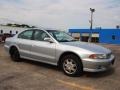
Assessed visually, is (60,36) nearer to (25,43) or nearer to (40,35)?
(40,35)

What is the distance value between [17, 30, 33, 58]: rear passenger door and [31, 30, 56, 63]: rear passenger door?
27 cm

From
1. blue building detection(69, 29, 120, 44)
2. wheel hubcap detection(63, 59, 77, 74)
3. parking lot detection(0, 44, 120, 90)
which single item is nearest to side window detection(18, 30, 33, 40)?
parking lot detection(0, 44, 120, 90)

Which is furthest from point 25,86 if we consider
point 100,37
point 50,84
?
point 100,37

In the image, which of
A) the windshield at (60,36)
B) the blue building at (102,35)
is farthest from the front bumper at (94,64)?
the blue building at (102,35)

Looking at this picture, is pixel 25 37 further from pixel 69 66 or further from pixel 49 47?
Result: pixel 69 66

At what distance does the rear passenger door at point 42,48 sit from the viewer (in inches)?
298

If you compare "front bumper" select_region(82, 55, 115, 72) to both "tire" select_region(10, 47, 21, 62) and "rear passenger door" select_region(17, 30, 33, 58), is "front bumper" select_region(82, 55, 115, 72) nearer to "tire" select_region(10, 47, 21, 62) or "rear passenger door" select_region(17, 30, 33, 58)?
"rear passenger door" select_region(17, 30, 33, 58)

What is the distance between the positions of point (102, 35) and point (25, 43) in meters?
53.8

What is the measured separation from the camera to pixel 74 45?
718 centimetres

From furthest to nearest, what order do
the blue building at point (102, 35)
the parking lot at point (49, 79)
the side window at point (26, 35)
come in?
the blue building at point (102, 35) < the side window at point (26, 35) < the parking lot at point (49, 79)

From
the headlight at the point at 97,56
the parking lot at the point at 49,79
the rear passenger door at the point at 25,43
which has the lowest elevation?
the parking lot at the point at 49,79

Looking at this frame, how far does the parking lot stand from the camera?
5.85 meters

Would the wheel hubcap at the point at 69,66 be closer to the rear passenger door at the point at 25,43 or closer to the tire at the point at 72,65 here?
the tire at the point at 72,65

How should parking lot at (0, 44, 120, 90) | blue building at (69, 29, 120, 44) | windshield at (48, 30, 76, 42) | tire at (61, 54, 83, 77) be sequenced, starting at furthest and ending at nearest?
blue building at (69, 29, 120, 44) → windshield at (48, 30, 76, 42) → tire at (61, 54, 83, 77) → parking lot at (0, 44, 120, 90)
